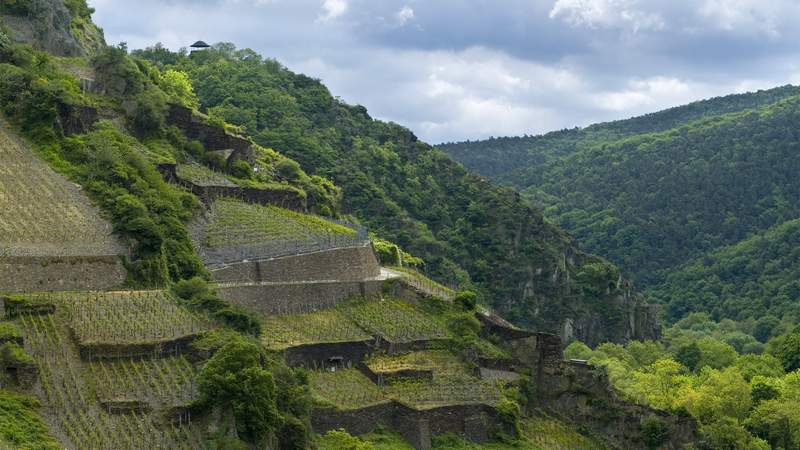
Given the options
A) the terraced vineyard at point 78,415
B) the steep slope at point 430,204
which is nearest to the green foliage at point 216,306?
the terraced vineyard at point 78,415

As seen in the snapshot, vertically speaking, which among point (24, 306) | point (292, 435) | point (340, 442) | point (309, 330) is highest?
point (24, 306)

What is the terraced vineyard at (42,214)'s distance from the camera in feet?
168

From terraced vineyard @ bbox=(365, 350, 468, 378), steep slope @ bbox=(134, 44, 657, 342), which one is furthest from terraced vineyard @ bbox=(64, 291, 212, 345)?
steep slope @ bbox=(134, 44, 657, 342)

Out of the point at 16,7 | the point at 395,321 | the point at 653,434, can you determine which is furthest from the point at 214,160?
the point at 653,434

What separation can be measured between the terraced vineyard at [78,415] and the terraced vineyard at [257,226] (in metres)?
18.7

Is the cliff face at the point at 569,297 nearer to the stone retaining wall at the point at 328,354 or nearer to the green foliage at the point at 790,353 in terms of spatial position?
the green foliage at the point at 790,353

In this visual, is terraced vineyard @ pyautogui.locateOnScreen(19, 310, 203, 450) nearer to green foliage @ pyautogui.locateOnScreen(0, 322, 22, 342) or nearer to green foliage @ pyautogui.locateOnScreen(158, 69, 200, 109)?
green foliage @ pyautogui.locateOnScreen(0, 322, 22, 342)

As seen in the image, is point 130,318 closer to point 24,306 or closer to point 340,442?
point 24,306

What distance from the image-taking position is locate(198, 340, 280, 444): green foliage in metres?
42.4

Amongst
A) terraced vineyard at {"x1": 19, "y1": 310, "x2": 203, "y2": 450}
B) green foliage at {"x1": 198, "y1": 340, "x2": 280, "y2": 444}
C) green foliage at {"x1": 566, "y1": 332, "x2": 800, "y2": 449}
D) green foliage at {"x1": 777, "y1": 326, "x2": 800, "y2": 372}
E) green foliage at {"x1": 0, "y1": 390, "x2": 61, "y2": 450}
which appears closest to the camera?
green foliage at {"x1": 0, "y1": 390, "x2": 61, "y2": 450}

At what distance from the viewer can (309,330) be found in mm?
57750

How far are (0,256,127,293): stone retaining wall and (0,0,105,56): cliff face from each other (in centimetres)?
2274

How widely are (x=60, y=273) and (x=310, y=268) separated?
16328mm

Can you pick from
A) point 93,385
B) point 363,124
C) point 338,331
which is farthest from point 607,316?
point 93,385
